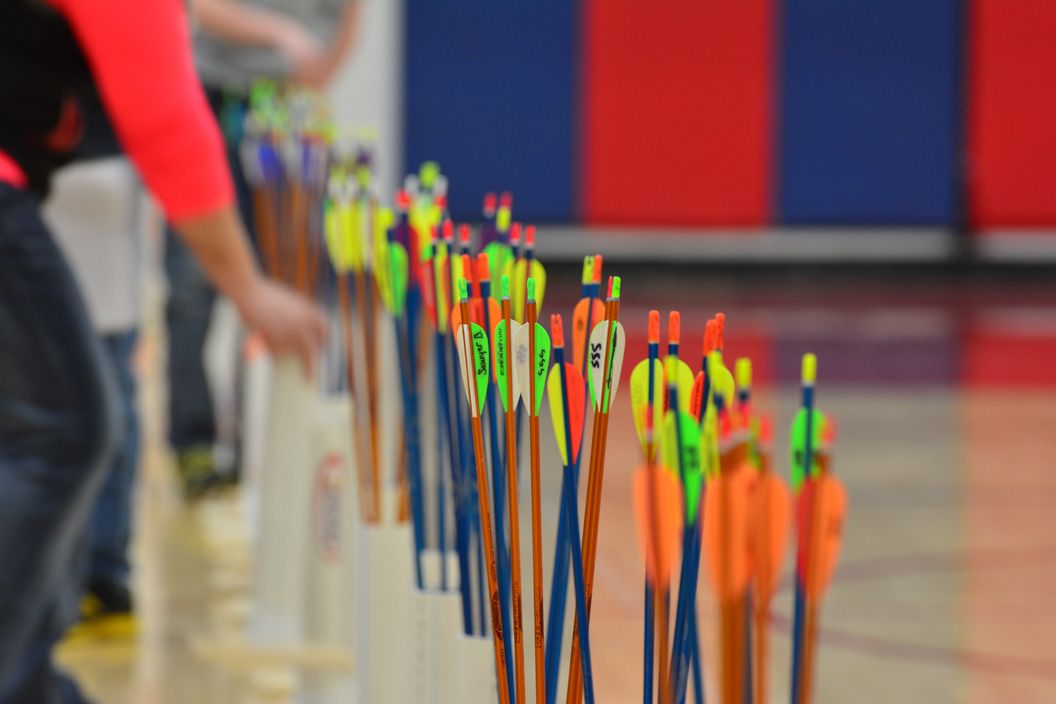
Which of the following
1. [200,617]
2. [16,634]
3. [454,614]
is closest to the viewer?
[454,614]

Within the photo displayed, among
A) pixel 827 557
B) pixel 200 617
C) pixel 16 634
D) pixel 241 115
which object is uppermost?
pixel 241 115

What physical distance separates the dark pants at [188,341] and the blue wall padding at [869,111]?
4679 mm

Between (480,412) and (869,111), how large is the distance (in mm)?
6880

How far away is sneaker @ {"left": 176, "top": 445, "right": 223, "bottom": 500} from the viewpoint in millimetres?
3434

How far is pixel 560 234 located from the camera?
7773 mm

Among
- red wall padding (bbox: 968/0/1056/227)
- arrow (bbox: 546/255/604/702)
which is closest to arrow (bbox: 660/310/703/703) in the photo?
arrow (bbox: 546/255/604/702)

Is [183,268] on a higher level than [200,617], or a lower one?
higher

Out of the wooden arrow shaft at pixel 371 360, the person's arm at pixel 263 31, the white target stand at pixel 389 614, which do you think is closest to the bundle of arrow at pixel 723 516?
the white target stand at pixel 389 614

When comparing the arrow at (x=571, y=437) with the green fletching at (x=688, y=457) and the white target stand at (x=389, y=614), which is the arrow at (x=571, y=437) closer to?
the green fletching at (x=688, y=457)

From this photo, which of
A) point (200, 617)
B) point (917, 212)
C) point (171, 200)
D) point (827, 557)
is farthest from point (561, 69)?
point (827, 557)

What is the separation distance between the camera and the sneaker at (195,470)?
343cm

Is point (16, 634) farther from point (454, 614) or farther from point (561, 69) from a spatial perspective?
point (561, 69)

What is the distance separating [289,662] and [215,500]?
1.23 metres

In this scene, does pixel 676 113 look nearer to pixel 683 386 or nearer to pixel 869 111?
pixel 869 111
